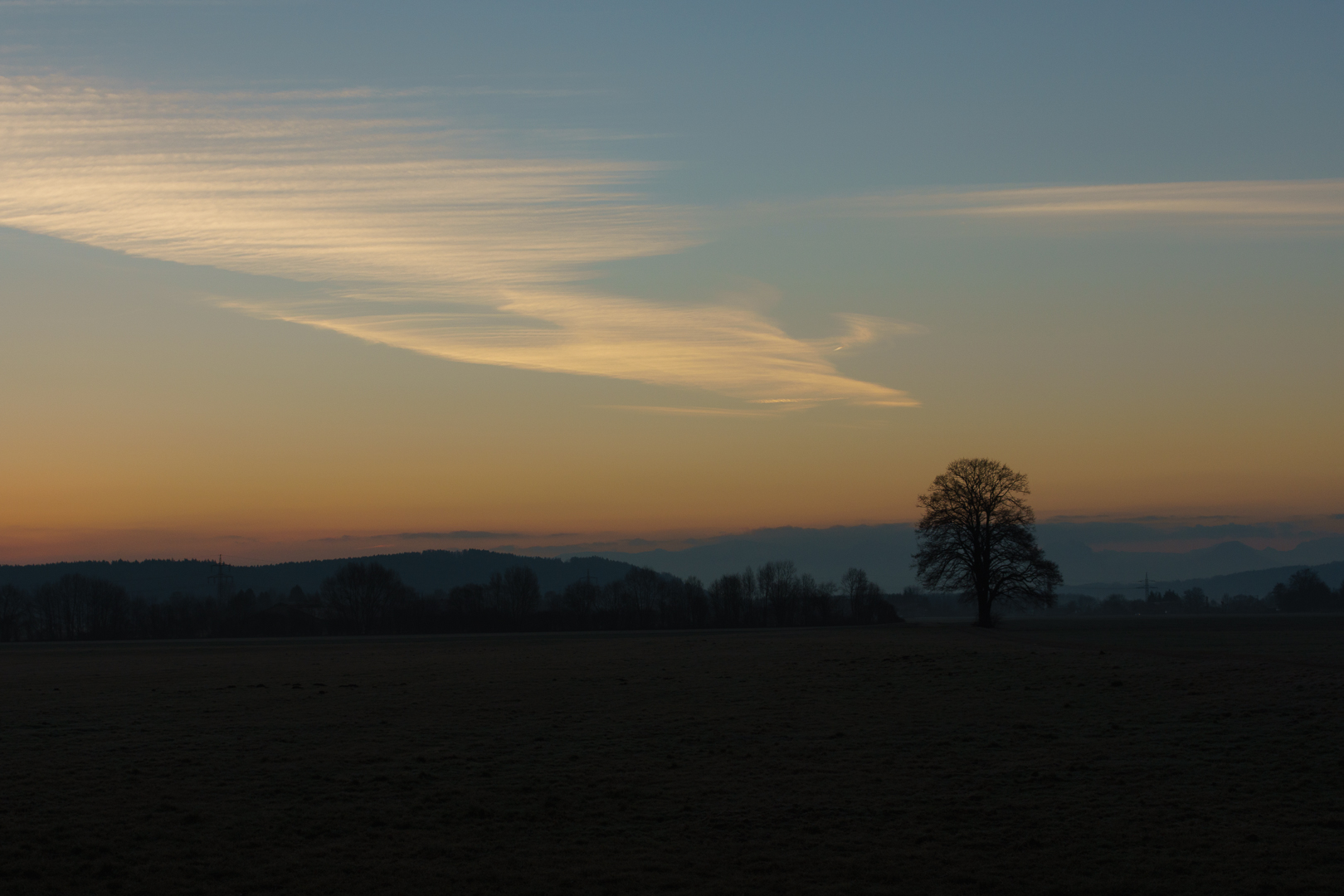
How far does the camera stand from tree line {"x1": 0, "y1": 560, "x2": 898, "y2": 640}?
154 m

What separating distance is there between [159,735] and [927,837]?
21693 millimetres

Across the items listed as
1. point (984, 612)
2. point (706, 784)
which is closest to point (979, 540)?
point (984, 612)

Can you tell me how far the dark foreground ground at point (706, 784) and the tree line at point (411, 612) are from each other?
111m

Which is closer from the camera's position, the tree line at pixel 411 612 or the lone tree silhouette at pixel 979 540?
the lone tree silhouette at pixel 979 540

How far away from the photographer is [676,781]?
23.3 meters

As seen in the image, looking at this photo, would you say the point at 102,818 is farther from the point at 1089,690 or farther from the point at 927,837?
the point at 1089,690

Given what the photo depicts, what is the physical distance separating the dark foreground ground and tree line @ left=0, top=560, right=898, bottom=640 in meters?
111

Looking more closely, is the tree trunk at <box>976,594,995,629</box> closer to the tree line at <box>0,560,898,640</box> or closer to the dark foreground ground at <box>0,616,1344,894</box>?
the dark foreground ground at <box>0,616,1344,894</box>

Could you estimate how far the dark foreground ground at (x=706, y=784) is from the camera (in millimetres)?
16766

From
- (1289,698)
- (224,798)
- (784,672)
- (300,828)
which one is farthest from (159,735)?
(1289,698)

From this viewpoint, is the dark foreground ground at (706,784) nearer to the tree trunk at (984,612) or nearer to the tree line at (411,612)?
the tree trunk at (984,612)

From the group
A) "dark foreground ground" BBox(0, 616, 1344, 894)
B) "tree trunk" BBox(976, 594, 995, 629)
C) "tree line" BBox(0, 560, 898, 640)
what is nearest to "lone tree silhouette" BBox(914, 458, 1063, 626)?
"tree trunk" BBox(976, 594, 995, 629)

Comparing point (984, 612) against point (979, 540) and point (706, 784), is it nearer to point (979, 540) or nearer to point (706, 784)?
point (979, 540)

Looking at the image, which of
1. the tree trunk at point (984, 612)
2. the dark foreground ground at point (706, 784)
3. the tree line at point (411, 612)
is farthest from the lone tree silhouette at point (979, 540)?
the tree line at point (411, 612)
